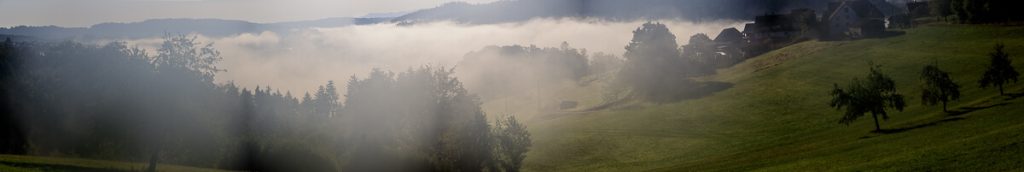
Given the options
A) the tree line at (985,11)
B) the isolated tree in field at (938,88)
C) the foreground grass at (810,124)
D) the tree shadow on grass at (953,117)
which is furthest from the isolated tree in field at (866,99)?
the tree line at (985,11)

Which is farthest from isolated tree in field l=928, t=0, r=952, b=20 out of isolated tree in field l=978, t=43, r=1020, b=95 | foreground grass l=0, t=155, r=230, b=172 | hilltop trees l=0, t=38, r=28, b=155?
hilltop trees l=0, t=38, r=28, b=155

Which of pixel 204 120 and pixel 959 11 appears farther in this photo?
pixel 959 11

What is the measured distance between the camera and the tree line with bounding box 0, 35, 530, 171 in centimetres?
4809

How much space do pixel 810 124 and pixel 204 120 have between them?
66587 millimetres

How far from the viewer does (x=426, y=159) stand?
57500mm

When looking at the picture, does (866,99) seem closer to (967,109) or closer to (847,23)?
(967,109)

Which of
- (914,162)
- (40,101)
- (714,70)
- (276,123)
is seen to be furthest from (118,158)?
(714,70)

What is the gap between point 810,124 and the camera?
3324 inches

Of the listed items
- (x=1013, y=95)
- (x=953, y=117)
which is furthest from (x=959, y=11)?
(x=953, y=117)

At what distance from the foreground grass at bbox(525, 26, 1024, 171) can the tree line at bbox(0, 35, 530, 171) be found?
21.8m

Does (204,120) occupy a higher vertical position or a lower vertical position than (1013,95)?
higher

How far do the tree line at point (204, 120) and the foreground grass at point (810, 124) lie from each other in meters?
21.8

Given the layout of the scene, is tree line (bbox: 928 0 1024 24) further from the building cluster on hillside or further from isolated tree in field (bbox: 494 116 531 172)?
isolated tree in field (bbox: 494 116 531 172)

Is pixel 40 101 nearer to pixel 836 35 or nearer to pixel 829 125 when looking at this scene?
pixel 829 125
